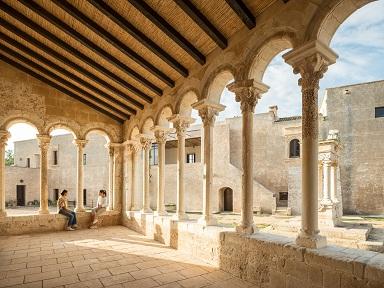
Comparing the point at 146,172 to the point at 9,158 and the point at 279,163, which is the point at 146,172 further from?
the point at 9,158

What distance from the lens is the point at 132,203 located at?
9469mm

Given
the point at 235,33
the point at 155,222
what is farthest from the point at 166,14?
the point at 155,222

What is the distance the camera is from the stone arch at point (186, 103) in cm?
656

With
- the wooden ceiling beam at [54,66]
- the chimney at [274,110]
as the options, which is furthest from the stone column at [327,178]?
the chimney at [274,110]

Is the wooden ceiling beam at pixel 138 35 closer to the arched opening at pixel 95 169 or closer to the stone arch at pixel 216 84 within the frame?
the stone arch at pixel 216 84

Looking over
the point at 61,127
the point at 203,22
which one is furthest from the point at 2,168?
the point at 203,22

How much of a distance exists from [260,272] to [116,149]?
7.30 meters

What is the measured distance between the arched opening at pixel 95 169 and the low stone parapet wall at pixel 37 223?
1305 centimetres

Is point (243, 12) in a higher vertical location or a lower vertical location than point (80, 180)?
higher

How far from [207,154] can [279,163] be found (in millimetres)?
14500

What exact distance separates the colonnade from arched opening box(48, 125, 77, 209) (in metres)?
14.8

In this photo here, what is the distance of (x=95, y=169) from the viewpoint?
22.4 metres

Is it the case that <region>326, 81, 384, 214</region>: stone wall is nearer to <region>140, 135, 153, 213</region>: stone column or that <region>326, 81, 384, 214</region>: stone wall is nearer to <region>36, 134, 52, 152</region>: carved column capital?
<region>140, 135, 153, 213</region>: stone column

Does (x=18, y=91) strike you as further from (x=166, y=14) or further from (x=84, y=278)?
(x=84, y=278)
